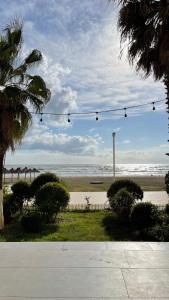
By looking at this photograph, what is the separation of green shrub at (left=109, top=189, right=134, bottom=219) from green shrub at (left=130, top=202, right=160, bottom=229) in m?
1.29

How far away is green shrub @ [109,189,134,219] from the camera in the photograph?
1457 cm

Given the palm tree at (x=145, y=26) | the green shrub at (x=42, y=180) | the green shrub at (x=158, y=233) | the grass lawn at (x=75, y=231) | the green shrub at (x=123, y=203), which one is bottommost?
the grass lawn at (x=75, y=231)

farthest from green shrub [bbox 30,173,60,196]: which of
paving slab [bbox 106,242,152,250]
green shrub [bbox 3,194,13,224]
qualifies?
paving slab [bbox 106,242,152,250]

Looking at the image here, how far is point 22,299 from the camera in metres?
5.13

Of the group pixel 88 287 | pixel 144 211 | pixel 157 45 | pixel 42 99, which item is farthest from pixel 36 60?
pixel 88 287

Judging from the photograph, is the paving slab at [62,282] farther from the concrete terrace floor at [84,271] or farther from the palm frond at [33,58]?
the palm frond at [33,58]

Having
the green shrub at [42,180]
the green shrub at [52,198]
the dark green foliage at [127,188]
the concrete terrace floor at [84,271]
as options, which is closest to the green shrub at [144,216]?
the green shrub at [52,198]

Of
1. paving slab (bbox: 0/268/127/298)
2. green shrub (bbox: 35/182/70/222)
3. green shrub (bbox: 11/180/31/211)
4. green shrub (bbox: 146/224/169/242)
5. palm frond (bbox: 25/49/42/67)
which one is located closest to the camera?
paving slab (bbox: 0/268/127/298)

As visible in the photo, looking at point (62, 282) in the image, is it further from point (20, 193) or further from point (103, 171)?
point (103, 171)

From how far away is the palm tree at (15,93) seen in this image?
511 inches

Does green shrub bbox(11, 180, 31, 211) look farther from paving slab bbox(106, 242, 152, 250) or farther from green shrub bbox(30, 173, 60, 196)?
paving slab bbox(106, 242, 152, 250)

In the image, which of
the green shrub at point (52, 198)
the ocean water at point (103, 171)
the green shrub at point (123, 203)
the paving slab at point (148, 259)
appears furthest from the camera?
the ocean water at point (103, 171)

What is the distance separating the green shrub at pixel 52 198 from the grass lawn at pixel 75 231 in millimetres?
460

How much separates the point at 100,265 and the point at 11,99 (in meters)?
7.48
